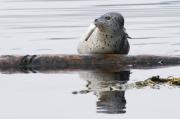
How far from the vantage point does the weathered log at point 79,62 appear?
14.0m

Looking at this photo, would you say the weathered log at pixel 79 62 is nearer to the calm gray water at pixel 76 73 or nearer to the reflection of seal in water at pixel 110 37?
the calm gray water at pixel 76 73

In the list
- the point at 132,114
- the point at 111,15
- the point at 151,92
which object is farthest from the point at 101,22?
the point at 132,114

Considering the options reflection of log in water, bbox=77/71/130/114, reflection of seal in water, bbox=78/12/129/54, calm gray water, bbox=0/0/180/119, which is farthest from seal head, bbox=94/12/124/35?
reflection of log in water, bbox=77/71/130/114

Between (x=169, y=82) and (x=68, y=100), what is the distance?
1639 mm

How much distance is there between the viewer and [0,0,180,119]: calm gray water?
10.3 m

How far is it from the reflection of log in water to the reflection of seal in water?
2.22 m

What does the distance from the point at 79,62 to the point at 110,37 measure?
180 cm

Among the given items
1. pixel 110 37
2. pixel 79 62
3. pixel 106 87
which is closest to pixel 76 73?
pixel 79 62

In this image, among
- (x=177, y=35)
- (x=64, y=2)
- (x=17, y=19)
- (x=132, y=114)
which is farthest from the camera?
(x=64, y=2)

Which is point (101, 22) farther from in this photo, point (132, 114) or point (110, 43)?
point (132, 114)

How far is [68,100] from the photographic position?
11.0 meters

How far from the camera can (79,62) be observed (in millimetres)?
14086

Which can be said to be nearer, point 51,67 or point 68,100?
point 68,100

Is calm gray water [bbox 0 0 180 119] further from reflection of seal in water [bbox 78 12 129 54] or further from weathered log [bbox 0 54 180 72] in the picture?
reflection of seal in water [bbox 78 12 129 54]
